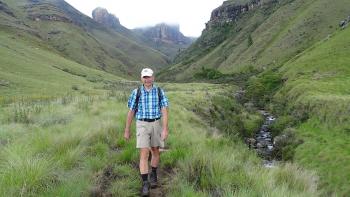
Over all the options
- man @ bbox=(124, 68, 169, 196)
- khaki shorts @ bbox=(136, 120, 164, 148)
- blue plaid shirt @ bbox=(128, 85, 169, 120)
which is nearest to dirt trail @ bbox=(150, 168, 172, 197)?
man @ bbox=(124, 68, 169, 196)

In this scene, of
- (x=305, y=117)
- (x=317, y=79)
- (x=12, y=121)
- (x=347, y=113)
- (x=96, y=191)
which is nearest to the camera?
(x=96, y=191)

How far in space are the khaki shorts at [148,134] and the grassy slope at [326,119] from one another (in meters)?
7.39

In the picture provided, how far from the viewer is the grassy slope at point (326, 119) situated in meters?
22.4

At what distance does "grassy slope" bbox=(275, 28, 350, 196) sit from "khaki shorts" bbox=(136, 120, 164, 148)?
7.39m

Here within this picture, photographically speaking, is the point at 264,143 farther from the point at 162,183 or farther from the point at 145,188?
the point at 145,188

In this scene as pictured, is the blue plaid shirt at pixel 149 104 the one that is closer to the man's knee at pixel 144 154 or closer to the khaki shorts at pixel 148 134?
the khaki shorts at pixel 148 134

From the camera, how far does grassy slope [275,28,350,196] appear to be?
73.6ft

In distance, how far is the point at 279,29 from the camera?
14962cm

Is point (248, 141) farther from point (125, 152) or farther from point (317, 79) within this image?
point (317, 79)

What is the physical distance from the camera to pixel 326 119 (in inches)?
1315

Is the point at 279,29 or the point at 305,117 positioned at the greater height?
the point at 279,29

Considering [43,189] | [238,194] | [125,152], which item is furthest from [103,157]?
[238,194]

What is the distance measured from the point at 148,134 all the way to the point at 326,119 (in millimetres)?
27214

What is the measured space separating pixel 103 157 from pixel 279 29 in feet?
484
